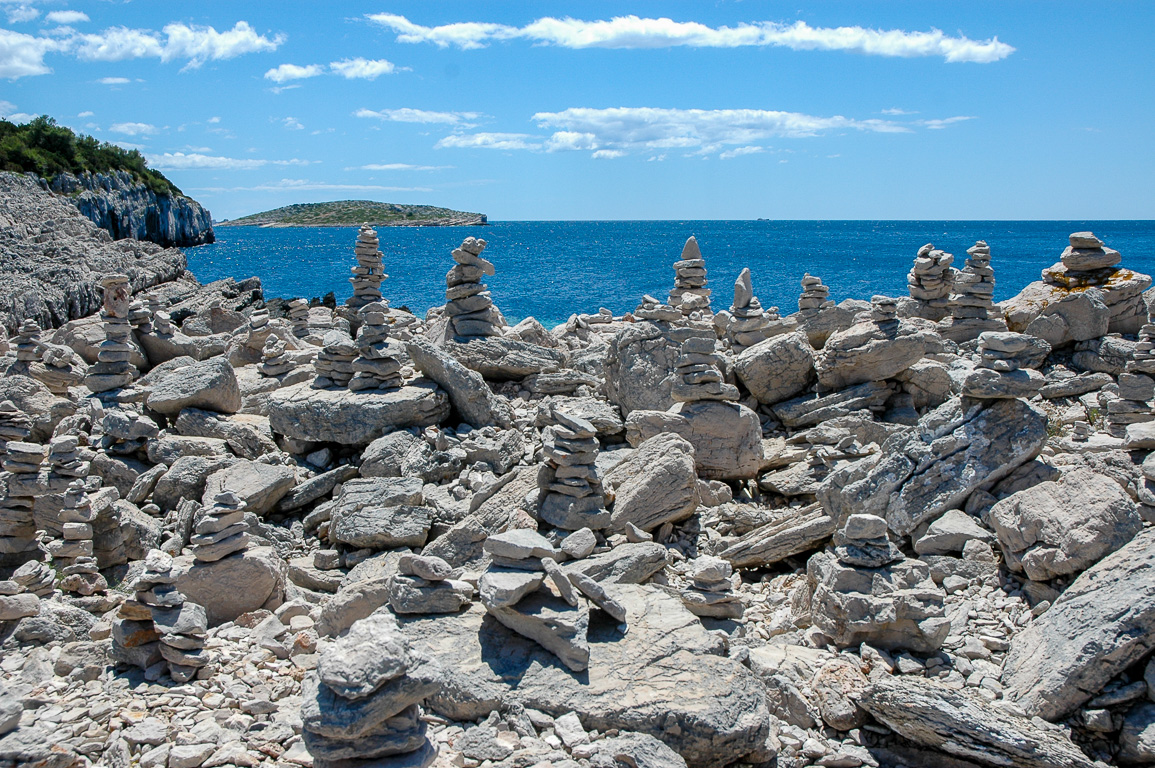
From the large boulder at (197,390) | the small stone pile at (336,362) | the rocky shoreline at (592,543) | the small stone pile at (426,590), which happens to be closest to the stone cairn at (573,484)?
the rocky shoreline at (592,543)

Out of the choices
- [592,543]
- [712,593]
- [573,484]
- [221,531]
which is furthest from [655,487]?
[221,531]

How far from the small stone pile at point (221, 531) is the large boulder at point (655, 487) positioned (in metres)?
4.55

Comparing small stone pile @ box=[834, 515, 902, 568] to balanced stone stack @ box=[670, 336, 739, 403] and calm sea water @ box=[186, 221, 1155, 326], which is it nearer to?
balanced stone stack @ box=[670, 336, 739, 403]

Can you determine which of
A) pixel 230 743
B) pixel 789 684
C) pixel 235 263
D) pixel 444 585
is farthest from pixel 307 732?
pixel 235 263

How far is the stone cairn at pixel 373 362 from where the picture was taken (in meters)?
13.5

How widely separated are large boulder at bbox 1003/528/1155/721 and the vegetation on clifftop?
2530 inches

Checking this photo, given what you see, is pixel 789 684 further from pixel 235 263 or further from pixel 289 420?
pixel 235 263

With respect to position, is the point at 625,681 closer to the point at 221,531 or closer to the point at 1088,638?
the point at 1088,638

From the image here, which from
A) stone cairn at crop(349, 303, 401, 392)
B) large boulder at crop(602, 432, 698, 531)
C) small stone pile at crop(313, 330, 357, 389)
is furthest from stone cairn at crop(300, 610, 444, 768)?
small stone pile at crop(313, 330, 357, 389)

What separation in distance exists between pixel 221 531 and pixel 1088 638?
8.82 metres

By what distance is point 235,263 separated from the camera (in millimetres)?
99375

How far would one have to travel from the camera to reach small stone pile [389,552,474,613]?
23.6 ft

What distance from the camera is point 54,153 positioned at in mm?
64812

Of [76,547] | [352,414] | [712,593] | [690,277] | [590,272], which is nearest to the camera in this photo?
[712,593]
